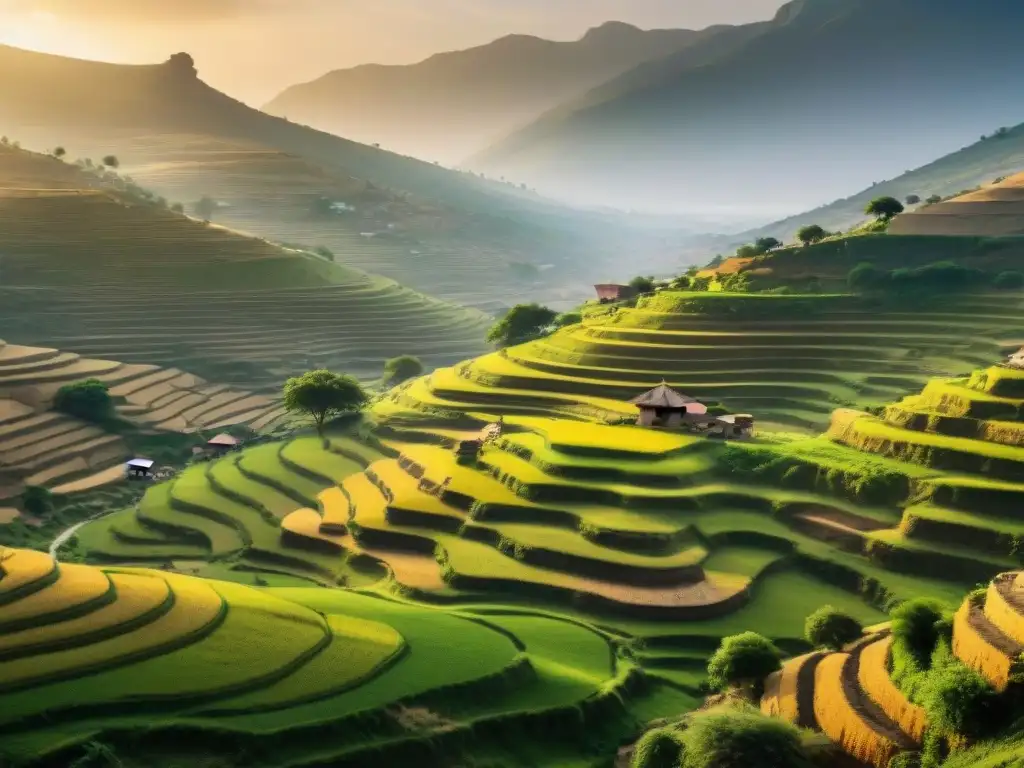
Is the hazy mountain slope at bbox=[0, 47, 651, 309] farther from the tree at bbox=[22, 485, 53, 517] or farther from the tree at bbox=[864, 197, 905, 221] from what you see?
the tree at bbox=[22, 485, 53, 517]

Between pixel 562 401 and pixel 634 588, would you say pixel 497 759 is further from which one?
pixel 562 401

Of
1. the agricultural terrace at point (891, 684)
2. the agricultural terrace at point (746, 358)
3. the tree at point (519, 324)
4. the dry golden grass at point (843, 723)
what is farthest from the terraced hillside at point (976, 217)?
the dry golden grass at point (843, 723)

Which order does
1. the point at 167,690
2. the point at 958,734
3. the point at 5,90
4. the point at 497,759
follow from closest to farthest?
the point at 958,734 → the point at 167,690 → the point at 497,759 → the point at 5,90

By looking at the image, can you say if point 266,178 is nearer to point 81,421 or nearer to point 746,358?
point 81,421

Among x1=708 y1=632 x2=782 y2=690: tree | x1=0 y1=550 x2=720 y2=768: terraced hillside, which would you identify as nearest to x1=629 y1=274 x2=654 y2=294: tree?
x1=0 y1=550 x2=720 y2=768: terraced hillside

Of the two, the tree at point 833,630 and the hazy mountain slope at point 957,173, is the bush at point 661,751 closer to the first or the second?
the tree at point 833,630

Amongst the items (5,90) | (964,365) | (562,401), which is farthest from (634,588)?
(5,90)
